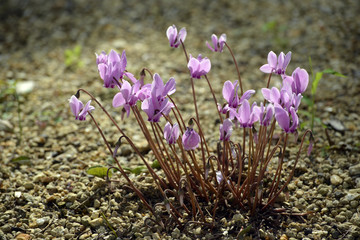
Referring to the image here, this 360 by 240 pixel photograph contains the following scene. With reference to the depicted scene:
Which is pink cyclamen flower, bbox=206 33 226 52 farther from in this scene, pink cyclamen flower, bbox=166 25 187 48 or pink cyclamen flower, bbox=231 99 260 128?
pink cyclamen flower, bbox=231 99 260 128

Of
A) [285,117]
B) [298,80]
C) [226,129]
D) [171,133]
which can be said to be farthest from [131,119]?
[285,117]

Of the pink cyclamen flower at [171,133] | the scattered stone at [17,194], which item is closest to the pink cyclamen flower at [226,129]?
the pink cyclamen flower at [171,133]

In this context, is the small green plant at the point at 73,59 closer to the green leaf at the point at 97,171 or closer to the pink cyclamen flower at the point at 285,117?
the green leaf at the point at 97,171

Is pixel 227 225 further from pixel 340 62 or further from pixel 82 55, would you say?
pixel 82 55

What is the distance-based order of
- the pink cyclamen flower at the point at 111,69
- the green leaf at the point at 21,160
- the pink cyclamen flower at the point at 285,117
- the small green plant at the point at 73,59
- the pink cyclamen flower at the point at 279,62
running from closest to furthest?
the pink cyclamen flower at the point at 285,117 → the pink cyclamen flower at the point at 111,69 → the pink cyclamen flower at the point at 279,62 → the green leaf at the point at 21,160 → the small green plant at the point at 73,59

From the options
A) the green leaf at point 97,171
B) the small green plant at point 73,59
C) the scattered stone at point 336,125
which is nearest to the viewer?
the green leaf at point 97,171

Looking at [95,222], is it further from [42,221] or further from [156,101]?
[156,101]
